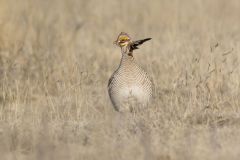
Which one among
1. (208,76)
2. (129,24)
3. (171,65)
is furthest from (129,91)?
(129,24)

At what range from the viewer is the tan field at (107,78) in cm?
726

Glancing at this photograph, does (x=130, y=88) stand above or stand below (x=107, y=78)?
below

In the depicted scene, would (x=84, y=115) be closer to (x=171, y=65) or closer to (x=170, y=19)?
(x=171, y=65)

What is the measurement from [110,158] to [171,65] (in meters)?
4.53

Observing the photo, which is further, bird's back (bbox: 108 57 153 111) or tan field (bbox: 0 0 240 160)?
bird's back (bbox: 108 57 153 111)

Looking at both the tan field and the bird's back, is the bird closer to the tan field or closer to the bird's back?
the bird's back

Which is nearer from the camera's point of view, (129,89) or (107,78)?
(129,89)

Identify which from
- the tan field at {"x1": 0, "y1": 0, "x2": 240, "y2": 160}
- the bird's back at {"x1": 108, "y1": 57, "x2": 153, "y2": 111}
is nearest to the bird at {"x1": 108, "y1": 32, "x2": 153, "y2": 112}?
the bird's back at {"x1": 108, "y1": 57, "x2": 153, "y2": 111}

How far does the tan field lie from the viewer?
286 inches

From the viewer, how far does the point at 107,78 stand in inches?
454

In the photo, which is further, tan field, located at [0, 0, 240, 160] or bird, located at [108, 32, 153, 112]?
bird, located at [108, 32, 153, 112]

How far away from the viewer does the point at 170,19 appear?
1559 centimetres

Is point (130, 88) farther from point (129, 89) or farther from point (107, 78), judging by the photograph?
point (107, 78)

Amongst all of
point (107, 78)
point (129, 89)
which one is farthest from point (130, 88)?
point (107, 78)
